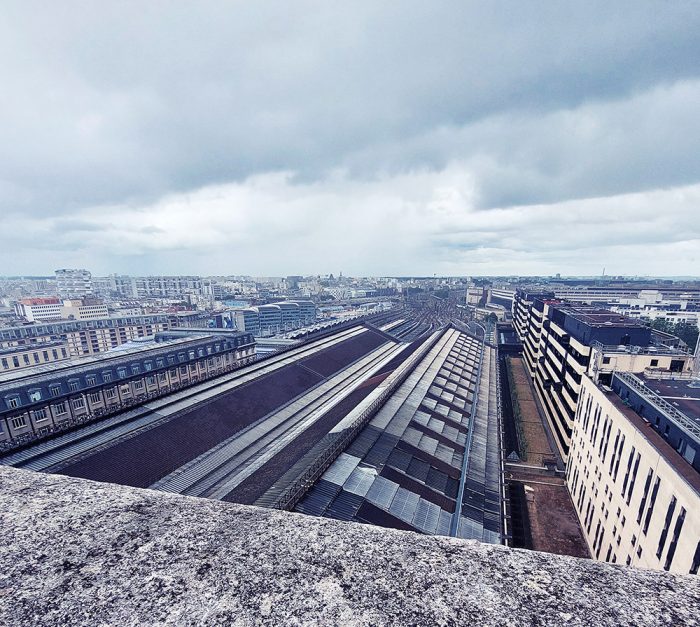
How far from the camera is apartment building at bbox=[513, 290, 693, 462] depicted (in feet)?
105

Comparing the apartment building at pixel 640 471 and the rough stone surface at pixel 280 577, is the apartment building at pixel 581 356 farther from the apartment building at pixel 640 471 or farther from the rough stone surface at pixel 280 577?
the rough stone surface at pixel 280 577

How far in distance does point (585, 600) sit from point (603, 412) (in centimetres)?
3206

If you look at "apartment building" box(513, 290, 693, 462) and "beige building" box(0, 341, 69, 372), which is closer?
"apartment building" box(513, 290, 693, 462)

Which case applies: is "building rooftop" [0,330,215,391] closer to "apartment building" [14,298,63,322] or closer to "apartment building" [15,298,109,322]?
"apartment building" [15,298,109,322]

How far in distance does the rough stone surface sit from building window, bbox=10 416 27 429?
43.7m

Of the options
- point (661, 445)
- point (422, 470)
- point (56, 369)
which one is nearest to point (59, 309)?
point (56, 369)

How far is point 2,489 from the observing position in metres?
3.87

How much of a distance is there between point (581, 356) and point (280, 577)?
43.6 metres

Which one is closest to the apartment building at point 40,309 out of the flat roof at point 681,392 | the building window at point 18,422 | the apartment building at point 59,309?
the apartment building at point 59,309

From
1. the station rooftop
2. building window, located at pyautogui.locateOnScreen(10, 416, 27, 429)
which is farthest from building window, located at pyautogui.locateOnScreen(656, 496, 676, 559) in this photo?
building window, located at pyautogui.locateOnScreen(10, 416, 27, 429)

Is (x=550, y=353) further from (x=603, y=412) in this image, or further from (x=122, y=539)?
(x=122, y=539)

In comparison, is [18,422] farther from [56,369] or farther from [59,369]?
[56,369]

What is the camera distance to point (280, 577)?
275 cm

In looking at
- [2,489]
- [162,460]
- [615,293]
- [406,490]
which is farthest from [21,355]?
[615,293]
